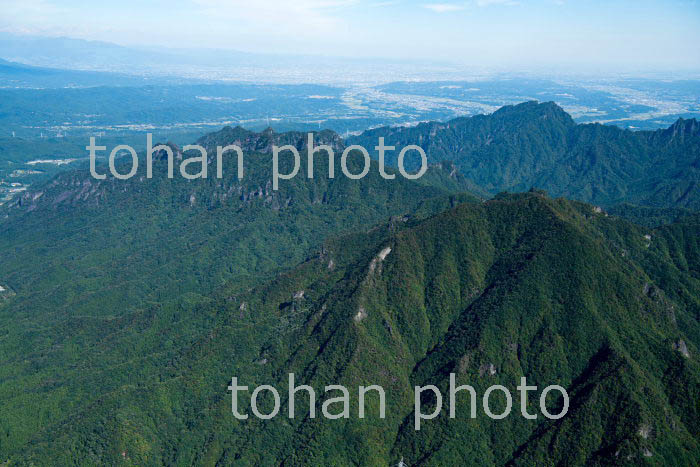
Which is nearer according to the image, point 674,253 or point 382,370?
point 382,370

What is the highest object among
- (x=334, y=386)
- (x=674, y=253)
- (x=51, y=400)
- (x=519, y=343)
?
(x=674, y=253)

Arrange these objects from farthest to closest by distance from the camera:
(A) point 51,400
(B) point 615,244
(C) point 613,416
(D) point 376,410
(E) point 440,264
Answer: (B) point 615,244, (E) point 440,264, (A) point 51,400, (D) point 376,410, (C) point 613,416

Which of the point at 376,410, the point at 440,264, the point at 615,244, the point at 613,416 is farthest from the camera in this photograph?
the point at 615,244

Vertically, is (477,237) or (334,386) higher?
(477,237)

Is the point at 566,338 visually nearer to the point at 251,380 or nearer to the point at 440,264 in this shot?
the point at 440,264

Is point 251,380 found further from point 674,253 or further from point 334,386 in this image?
point 674,253

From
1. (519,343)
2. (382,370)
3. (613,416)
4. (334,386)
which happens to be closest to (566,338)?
(519,343)
